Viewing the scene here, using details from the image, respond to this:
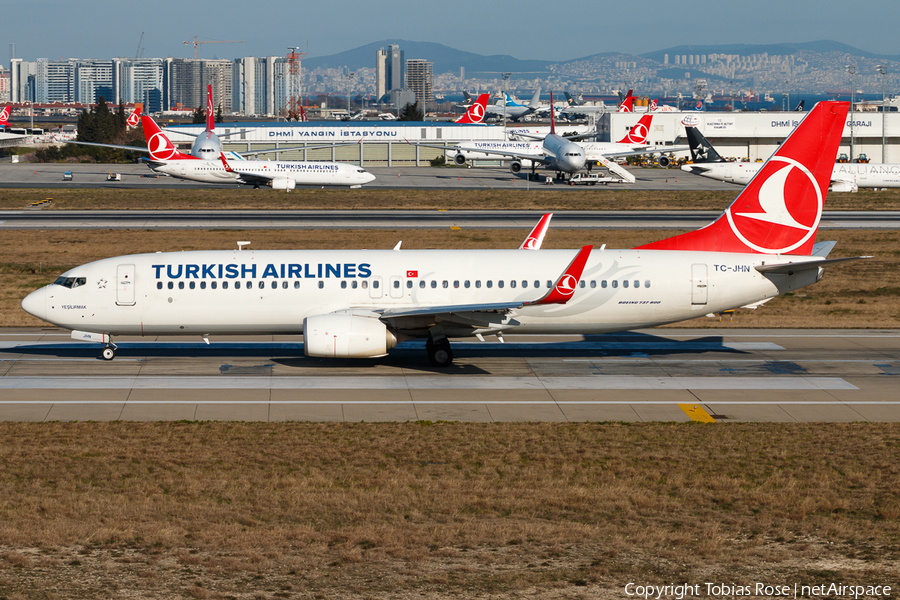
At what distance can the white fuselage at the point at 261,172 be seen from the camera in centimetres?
9294

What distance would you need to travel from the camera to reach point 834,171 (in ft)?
310

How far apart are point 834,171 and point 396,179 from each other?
49799mm

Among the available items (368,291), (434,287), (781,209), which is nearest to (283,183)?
(368,291)

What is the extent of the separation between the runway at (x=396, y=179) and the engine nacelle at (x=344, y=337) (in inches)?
2474

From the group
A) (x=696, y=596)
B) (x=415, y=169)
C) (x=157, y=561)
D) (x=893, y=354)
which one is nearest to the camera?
(x=696, y=596)

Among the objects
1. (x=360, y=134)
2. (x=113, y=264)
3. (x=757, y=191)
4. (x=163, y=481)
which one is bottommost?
(x=163, y=481)

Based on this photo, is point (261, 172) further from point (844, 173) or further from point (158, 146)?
point (844, 173)

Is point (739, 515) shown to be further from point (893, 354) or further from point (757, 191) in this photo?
point (893, 354)

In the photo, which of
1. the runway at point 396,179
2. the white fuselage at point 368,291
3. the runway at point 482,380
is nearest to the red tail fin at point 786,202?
the white fuselage at point 368,291

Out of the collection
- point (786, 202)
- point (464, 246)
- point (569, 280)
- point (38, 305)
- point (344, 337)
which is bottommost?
point (344, 337)

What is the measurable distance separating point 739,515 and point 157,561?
1063 cm

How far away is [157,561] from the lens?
14.8 m

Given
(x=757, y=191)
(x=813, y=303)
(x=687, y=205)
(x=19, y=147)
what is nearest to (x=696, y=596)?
(x=757, y=191)

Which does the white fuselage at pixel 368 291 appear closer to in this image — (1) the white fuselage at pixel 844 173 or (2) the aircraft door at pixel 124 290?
(2) the aircraft door at pixel 124 290
